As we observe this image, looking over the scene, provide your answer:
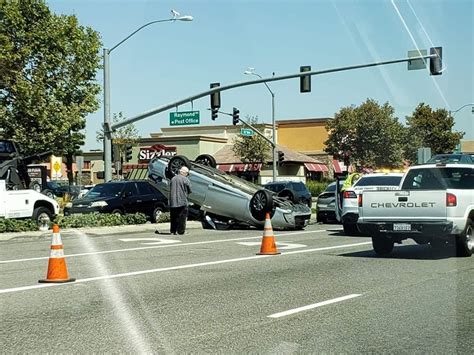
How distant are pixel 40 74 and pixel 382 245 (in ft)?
102

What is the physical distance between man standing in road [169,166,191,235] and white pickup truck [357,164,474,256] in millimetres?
6206

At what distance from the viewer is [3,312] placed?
8.18 metres

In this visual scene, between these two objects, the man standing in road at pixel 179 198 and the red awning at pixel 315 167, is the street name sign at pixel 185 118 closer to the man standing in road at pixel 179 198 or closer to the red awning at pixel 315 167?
the man standing in road at pixel 179 198

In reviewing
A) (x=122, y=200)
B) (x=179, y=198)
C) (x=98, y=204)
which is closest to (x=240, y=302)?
(x=179, y=198)

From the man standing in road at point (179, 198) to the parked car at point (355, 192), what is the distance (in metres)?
4.18

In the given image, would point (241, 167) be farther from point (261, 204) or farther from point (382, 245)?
point (382, 245)

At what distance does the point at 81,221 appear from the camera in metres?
21.3

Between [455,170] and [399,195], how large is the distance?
4.91 feet

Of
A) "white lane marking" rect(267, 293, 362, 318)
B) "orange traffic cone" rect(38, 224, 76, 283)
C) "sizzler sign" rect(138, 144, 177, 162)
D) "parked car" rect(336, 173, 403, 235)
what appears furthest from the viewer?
"sizzler sign" rect(138, 144, 177, 162)

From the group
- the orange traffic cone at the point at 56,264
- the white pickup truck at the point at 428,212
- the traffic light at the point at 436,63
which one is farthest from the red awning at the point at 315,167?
the orange traffic cone at the point at 56,264

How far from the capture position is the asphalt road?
22.1 feet

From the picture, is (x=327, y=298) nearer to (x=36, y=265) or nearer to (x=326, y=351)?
(x=326, y=351)

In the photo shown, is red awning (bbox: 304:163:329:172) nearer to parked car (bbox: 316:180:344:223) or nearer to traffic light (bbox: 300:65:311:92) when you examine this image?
traffic light (bbox: 300:65:311:92)

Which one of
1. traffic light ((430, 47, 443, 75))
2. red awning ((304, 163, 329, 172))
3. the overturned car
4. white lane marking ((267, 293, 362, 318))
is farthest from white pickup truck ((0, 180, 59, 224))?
red awning ((304, 163, 329, 172))
